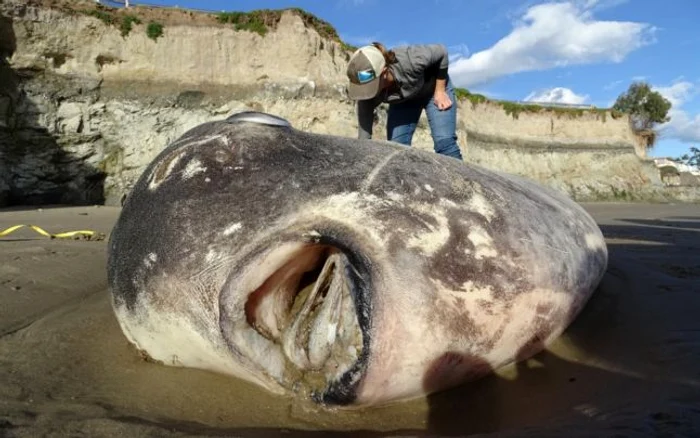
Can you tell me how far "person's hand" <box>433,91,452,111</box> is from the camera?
13.8ft

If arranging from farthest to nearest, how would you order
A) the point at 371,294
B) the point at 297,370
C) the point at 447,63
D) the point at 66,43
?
the point at 66,43, the point at 447,63, the point at 297,370, the point at 371,294

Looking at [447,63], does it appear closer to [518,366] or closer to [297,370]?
[518,366]

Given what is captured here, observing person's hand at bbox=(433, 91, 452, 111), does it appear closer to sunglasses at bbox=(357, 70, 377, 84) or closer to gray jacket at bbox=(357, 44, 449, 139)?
gray jacket at bbox=(357, 44, 449, 139)

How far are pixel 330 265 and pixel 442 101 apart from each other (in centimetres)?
282

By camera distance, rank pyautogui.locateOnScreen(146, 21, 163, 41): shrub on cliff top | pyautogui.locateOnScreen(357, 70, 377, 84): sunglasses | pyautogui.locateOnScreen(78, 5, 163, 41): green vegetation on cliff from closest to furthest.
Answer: pyautogui.locateOnScreen(357, 70, 377, 84): sunglasses, pyautogui.locateOnScreen(78, 5, 163, 41): green vegetation on cliff, pyautogui.locateOnScreen(146, 21, 163, 41): shrub on cliff top

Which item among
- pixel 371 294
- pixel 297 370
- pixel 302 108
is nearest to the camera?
pixel 371 294

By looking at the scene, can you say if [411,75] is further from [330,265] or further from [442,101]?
[330,265]

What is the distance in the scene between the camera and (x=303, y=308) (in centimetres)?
176

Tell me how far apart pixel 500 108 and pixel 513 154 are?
79.0 inches

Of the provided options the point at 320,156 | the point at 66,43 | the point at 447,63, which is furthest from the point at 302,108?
the point at 320,156

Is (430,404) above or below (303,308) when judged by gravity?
below

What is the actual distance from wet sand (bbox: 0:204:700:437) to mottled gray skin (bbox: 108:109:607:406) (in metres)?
→ 0.07

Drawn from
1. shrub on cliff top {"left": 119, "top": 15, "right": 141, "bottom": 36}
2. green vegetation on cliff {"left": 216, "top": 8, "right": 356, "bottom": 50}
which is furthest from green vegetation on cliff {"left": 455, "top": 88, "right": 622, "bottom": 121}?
shrub on cliff top {"left": 119, "top": 15, "right": 141, "bottom": 36}

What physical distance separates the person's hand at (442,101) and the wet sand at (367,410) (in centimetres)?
201
